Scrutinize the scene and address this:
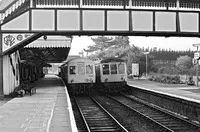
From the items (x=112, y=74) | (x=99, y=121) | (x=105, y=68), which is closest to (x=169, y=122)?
(x=99, y=121)

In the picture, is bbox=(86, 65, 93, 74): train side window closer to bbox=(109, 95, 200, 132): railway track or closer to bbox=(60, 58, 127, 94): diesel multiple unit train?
bbox=(60, 58, 127, 94): diesel multiple unit train

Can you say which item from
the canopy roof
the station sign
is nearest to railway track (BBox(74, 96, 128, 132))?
the station sign

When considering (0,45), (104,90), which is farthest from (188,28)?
(104,90)

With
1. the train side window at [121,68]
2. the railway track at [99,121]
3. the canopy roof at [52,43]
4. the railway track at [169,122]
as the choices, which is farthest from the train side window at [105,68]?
the railway track at [169,122]

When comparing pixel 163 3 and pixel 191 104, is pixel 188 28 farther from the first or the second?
pixel 191 104

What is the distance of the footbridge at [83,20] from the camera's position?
15.6 m

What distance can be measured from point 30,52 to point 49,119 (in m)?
18.0

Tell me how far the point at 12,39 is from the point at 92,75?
28.4ft

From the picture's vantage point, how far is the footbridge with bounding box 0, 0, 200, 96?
51.1 ft

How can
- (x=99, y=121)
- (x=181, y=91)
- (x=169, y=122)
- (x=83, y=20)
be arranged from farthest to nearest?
(x=181, y=91)
(x=83, y=20)
(x=99, y=121)
(x=169, y=122)

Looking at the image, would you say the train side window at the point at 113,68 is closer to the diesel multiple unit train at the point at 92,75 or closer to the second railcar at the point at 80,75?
the diesel multiple unit train at the point at 92,75

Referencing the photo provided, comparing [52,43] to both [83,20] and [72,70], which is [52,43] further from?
[83,20]

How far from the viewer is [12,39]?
15734 mm

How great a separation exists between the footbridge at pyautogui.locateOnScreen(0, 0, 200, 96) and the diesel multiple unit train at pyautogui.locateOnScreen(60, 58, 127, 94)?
766 centimetres
